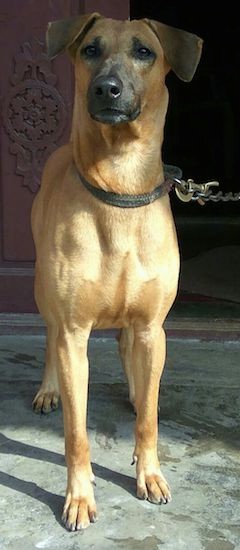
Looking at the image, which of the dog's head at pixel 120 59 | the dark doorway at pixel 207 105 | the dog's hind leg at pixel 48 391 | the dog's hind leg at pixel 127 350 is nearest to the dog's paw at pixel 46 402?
the dog's hind leg at pixel 48 391

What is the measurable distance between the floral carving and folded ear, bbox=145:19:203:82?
1887 millimetres

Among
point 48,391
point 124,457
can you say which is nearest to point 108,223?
point 124,457

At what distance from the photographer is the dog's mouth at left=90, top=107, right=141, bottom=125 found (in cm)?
247

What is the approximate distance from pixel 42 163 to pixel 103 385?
1.38 meters

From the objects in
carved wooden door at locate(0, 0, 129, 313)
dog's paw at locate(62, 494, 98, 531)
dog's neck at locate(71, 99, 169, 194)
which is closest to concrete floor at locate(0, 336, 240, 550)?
dog's paw at locate(62, 494, 98, 531)

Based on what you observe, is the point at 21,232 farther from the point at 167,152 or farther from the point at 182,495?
the point at 167,152

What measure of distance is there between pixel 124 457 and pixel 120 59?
162cm

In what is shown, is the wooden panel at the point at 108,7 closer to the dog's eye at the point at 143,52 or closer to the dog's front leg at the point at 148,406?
the dog's eye at the point at 143,52

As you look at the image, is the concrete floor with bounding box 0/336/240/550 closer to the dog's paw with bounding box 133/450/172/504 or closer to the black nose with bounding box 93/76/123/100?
the dog's paw with bounding box 133/450/172/504

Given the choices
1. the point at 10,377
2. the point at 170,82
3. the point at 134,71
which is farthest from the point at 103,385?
the point at 170,82

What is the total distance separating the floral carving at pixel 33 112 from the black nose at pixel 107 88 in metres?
2.12

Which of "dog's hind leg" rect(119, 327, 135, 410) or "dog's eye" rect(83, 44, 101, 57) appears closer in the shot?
"dog's eye" rect(83, 44, 101, 57)

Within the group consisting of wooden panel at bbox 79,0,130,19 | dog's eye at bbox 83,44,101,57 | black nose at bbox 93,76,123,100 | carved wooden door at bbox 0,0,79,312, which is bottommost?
carved wooden door at bbox 0,0,79,312

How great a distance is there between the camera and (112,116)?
97.4 inches
